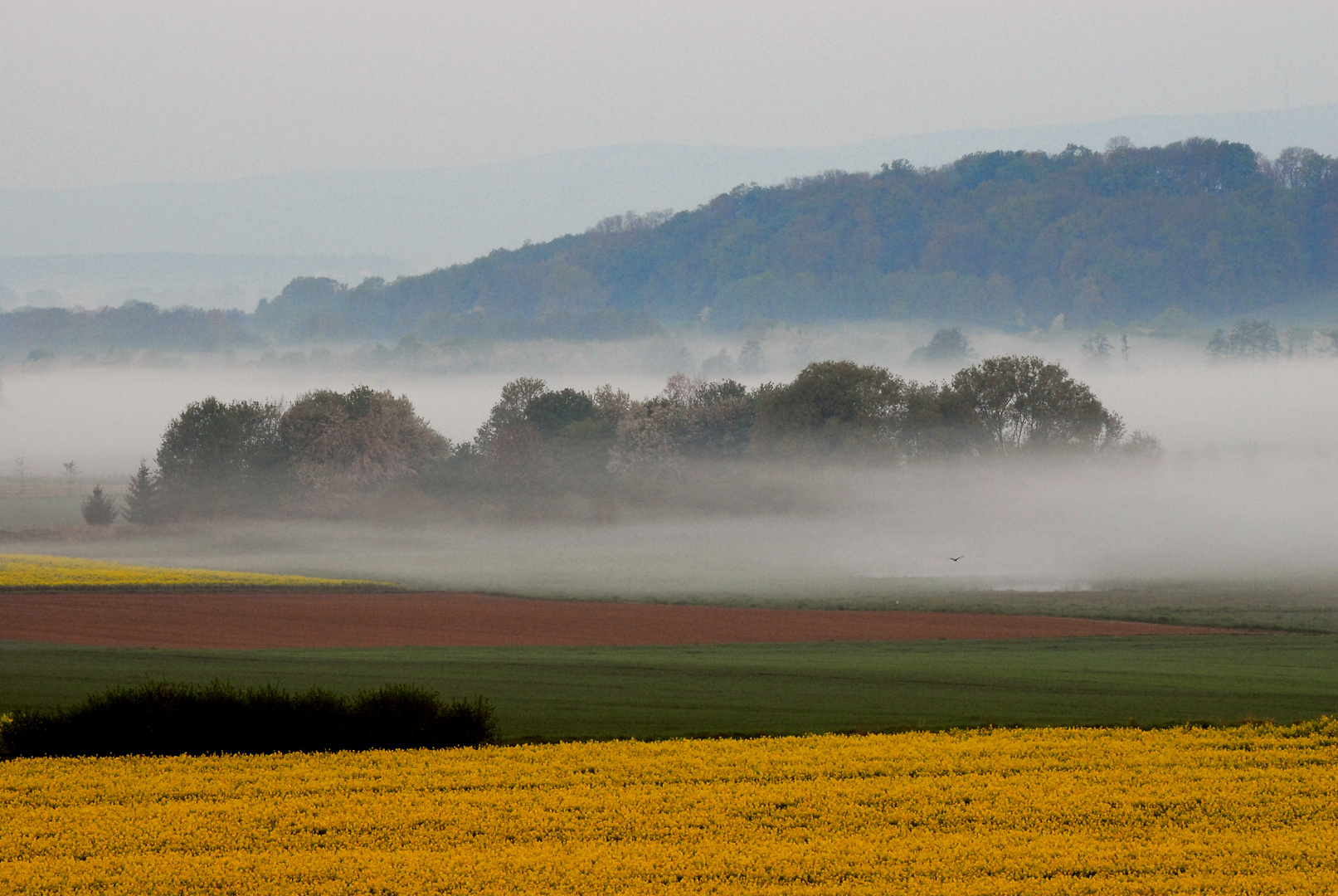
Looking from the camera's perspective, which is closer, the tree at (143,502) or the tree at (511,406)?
the tree at (143,502)

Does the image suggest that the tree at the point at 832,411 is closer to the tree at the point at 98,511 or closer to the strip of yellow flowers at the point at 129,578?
the strip of yellow flowers at the point at 129,578

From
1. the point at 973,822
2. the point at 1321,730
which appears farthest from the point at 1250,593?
the point at 973,822

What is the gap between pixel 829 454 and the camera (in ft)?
313

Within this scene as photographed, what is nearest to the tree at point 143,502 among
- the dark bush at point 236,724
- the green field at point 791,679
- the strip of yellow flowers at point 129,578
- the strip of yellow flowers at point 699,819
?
the strip of yellow flowers at point 129,578

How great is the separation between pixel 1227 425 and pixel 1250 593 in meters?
122

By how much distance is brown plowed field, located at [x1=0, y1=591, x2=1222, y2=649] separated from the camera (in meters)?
38.3

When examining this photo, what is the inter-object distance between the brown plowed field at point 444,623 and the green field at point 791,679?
273 cm

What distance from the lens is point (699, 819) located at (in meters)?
14.5

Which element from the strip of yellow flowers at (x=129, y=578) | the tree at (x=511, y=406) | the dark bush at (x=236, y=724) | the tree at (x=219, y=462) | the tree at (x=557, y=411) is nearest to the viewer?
the dark bush at (x=236, y=724)

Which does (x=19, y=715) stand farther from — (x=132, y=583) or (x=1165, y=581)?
(x=1165, y=581)

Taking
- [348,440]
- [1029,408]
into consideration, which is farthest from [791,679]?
[348,440]

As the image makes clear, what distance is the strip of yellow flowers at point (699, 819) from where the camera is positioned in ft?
40.6

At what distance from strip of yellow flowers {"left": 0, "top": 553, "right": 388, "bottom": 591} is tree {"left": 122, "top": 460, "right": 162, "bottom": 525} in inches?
1482

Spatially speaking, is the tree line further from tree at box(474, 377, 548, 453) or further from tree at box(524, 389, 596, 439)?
tree at box(474, 377, 548, 453)
